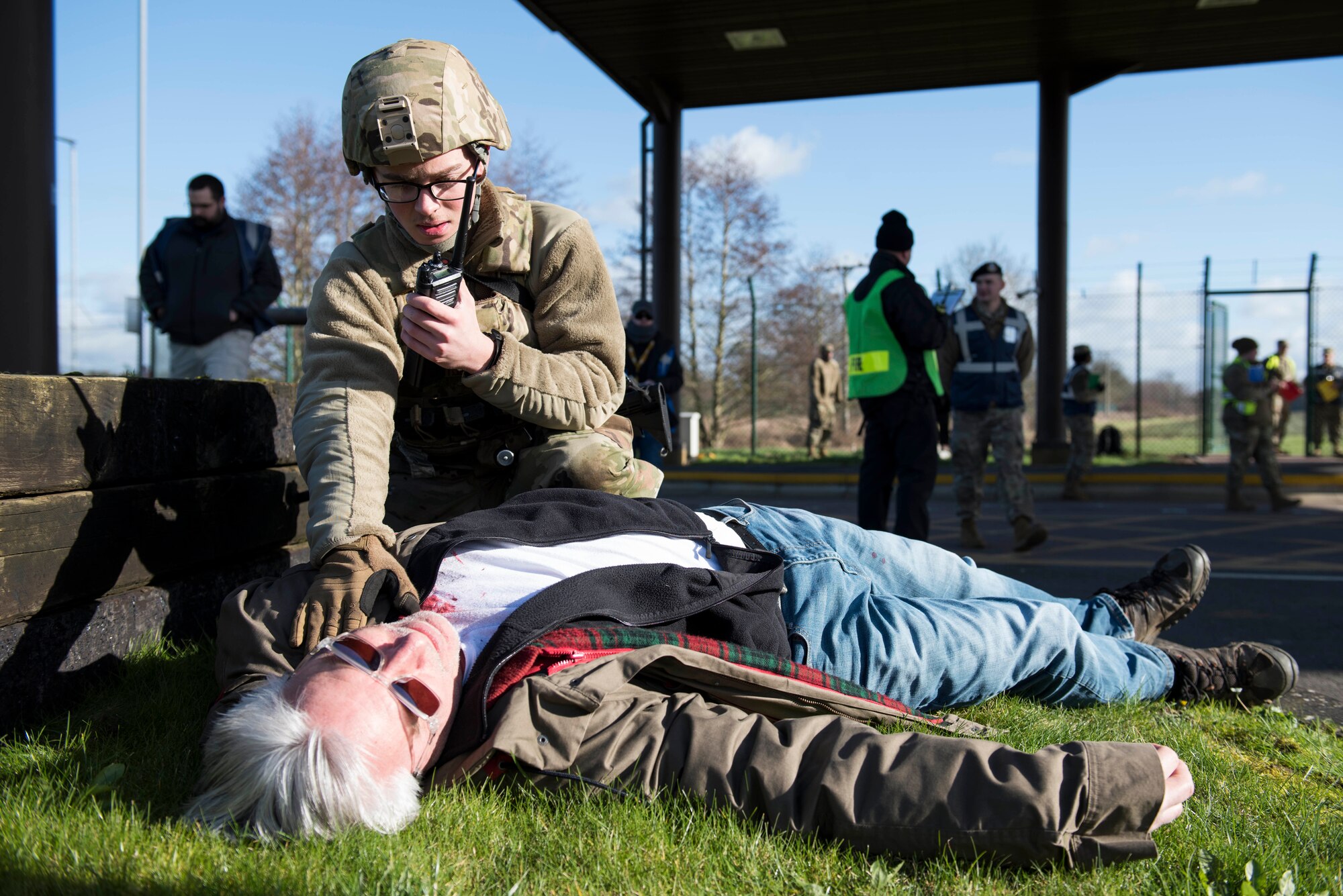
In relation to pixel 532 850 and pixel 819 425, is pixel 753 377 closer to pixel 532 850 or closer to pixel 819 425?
pixel 819 425

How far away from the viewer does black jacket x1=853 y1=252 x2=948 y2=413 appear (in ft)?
20.0

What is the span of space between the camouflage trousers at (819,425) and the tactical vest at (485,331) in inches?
560

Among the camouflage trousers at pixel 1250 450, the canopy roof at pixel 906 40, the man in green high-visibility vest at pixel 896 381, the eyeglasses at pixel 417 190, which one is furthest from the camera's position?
the canopy roof at pixel 906 40

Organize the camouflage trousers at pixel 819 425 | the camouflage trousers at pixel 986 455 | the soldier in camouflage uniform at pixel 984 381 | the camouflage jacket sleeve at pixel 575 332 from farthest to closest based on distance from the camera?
the camouflage trousers at pixel 819 425
the soldier in camouflage uniform at pixel 984 381
the camouflage trousers at pixel 986 455
the camouflage jacket sleeve at pixel 575 332

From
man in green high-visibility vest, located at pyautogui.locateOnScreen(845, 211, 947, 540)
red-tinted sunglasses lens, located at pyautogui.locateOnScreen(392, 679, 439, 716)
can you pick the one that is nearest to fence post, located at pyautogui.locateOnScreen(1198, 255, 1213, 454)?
man in green high-visibility vest, located at pyautogui.locateOnScreen(845, 211, 947, 540)

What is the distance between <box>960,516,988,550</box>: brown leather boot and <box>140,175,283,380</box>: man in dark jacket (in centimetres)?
501

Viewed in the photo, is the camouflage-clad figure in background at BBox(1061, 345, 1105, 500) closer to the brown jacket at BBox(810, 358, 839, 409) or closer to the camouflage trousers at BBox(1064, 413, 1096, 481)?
the camouflage trousers at BBox(1064, 413, 1096, 481)

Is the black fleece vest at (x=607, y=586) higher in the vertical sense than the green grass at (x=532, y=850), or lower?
higher

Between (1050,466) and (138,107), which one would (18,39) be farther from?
(138,107)

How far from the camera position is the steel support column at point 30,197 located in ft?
13.9

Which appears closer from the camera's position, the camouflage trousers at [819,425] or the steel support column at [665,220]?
the steel support column at [665,220]

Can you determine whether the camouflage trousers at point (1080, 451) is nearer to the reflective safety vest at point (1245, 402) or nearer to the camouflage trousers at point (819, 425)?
the reflective safety vest at point (1245, 402)

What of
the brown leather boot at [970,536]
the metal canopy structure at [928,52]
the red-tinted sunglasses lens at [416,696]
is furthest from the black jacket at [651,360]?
the red-tinted sunglasses lens at [416,696]

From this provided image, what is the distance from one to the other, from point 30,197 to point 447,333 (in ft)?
9.93
